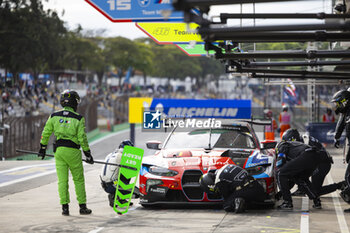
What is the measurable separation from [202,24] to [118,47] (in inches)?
3150

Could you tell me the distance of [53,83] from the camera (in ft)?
233

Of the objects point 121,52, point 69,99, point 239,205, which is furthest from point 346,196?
point 121,52

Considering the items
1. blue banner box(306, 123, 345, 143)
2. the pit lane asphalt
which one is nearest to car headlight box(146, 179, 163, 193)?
the pit lane asphalt

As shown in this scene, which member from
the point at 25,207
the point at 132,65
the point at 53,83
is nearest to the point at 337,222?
the point at 25,207

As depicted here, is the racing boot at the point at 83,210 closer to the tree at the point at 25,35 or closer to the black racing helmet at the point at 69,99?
the black racing helmet at the point at 69,99

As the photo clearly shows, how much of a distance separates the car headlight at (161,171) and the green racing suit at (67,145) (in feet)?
3.69

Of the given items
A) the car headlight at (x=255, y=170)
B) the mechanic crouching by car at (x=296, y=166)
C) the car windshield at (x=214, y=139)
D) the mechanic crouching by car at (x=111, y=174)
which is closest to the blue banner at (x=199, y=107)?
the car windshield at (x=214, y=139)

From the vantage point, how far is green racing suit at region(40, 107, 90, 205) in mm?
9617

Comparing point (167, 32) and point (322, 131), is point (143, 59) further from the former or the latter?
point (167, 32)

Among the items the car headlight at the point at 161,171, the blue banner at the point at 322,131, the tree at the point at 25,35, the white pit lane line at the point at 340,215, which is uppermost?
the tree at the point at 25,35

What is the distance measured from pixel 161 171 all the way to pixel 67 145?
1.48m

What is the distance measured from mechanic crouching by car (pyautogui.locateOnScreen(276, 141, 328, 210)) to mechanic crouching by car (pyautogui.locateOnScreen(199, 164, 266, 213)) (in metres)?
0.64

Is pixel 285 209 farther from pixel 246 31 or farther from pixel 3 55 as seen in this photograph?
pixel 3 55

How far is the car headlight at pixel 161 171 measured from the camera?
32.9 ft
